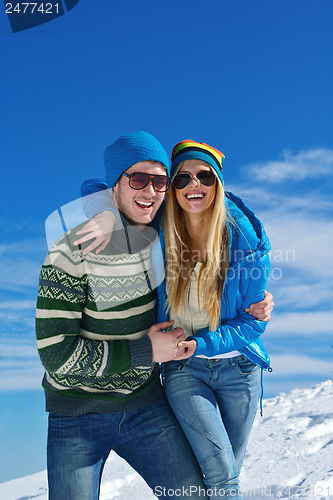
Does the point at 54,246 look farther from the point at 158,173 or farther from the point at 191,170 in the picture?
the point at 191,170

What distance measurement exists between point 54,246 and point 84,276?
12.7 inches

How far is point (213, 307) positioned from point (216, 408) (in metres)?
0.76

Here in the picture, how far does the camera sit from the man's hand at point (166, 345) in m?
2.69

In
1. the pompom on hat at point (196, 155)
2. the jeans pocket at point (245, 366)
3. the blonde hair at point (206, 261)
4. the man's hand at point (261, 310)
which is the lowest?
the jeans pocket at point (245, 366)

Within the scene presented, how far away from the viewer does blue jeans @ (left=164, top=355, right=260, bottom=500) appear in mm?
2711

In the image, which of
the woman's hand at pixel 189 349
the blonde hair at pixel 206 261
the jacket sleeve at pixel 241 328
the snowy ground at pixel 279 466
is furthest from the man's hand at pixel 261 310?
the snowy ground at pixel 279 466

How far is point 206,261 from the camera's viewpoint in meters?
3.20

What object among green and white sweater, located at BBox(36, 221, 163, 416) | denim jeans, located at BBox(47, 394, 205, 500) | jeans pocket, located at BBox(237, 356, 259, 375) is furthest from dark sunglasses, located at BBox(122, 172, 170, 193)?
denim jeans, located at BBox(47, 394, 205, 500)

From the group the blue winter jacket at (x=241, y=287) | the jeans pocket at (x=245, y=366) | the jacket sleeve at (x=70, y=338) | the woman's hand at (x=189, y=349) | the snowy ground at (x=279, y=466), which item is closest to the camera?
the jacket sleeve at (x=70, y=338)

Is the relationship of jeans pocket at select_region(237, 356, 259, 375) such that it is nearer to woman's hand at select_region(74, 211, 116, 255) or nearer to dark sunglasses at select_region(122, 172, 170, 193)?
woman's hand at select_region(74, 211, 116, 255)

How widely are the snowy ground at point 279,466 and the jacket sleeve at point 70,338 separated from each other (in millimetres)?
2856

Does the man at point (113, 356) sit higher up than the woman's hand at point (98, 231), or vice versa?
the woman's hand at point (98, 231)

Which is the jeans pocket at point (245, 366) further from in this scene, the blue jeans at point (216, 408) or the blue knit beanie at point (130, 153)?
the blue knit beanie at point (130, 153)

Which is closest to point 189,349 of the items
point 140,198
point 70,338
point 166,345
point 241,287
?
point 166,345
